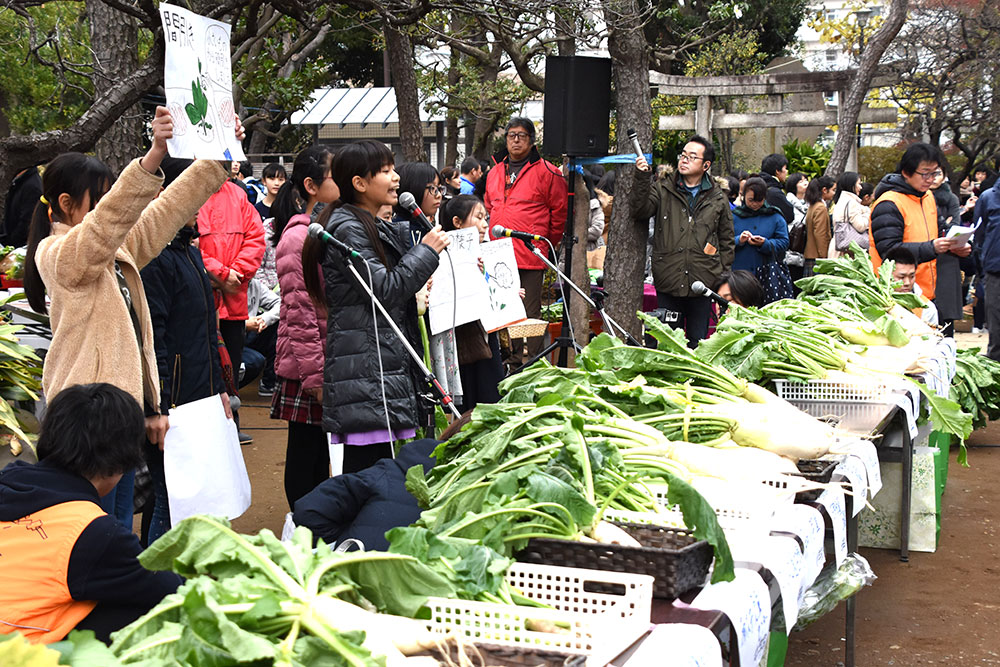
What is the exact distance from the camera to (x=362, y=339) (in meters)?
4.53

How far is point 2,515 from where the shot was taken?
270 cm

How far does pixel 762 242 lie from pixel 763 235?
0.60 feet

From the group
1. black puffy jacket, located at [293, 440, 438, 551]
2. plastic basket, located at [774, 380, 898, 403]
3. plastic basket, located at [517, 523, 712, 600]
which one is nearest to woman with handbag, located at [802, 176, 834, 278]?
plastic basket, located at [774, 380, 898, 403]

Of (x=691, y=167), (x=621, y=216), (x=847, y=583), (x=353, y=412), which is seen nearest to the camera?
(x=847, y=583)

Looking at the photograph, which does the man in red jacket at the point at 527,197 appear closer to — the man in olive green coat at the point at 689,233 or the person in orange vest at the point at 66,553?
the man in olive green coat at the point at 689,233

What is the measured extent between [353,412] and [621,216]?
5372mm

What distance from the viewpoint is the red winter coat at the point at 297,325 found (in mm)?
5223

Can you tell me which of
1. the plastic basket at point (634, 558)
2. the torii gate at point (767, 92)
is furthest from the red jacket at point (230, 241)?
the torii gate at point (767, 92)

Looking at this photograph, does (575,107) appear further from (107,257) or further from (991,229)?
(107,257)

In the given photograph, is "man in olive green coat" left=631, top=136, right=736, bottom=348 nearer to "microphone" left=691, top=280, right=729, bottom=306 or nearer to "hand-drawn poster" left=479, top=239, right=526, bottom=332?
"microphone" left=691, top=280, right=729, bottom=306

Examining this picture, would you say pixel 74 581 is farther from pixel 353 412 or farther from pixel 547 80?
pixel 547 80

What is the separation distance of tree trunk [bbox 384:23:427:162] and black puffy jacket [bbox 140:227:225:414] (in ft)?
18.6

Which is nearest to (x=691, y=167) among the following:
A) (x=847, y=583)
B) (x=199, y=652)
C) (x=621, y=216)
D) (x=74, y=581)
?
(x=621, y=216)

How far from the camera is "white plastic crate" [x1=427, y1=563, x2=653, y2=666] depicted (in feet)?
6.54
